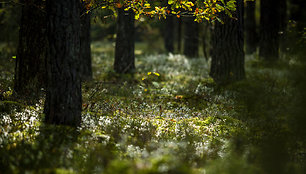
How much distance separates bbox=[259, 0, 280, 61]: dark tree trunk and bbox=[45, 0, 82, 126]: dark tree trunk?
13.0 metres

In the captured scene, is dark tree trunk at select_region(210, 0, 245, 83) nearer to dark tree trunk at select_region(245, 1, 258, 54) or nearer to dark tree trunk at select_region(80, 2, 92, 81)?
dark tree trunk at select_region(80, 2, 92, 81)

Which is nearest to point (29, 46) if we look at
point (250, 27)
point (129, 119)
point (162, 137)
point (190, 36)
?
point (129, 119)

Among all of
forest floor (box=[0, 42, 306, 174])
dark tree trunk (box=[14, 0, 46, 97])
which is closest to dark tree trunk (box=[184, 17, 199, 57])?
forest floor (box=[0, 42, 306, 174])

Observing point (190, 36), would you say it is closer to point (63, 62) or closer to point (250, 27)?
point (250, 27)

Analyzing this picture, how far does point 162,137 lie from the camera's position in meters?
5.06

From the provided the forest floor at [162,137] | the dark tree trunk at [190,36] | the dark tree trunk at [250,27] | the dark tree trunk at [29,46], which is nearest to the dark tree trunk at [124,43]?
the forest floor at [162,137]

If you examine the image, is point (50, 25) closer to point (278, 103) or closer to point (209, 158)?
point (209, 158)

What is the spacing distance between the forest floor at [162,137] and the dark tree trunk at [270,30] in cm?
724

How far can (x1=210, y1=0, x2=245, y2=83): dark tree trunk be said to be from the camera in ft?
33.2

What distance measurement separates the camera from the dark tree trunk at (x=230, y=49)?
10133mm

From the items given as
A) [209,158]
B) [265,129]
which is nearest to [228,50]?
[265,129]

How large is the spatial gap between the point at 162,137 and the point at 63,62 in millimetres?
2214

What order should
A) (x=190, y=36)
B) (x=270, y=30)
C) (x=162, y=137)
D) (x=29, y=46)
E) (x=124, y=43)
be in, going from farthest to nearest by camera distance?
(x=190, y=36) < (x=270, y=30) < (x=124, y=43) < (x=29, y=46) < (x=162, y=137)

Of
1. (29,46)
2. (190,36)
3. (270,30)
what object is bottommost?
(29,46)
